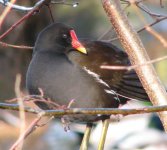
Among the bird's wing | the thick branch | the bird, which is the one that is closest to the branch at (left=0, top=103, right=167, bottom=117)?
the thick branch

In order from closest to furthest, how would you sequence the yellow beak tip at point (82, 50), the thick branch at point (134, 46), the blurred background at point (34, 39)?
1. the thick branch at point (134, 46)
2. the yellow beak tip at point (82, 50)
3. the blurred background at point (34, 39)

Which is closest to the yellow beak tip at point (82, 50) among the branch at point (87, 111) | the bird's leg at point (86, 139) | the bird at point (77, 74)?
the bird at point (77, 74)

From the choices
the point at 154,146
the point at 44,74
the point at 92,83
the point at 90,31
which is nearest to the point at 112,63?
the point at 92,83

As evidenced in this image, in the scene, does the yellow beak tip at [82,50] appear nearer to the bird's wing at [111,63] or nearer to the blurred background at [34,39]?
the bird's wing at [111,63]

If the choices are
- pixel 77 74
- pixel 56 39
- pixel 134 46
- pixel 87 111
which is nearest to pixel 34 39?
pixel 56 39

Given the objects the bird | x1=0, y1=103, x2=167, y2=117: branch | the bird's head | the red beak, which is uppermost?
the bird's head

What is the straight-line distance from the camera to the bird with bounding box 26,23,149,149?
3307 mm

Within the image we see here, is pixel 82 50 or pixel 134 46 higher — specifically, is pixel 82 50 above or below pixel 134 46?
above

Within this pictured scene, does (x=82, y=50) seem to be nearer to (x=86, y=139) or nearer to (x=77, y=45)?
(x=77, y=45)

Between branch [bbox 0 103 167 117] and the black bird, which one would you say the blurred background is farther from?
branch [bbox 0 103 167 117]

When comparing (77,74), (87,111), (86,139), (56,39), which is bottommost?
(86,139)

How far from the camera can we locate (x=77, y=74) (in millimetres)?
3385

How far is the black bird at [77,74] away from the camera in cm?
331

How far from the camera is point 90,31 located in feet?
33.2
